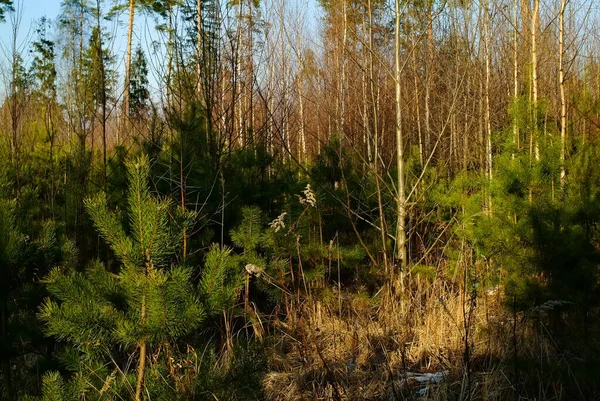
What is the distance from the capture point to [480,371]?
330 cm

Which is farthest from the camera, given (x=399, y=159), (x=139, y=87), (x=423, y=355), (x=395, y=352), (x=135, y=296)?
(x=139, y=87)

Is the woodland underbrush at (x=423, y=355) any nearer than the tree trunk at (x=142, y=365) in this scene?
No

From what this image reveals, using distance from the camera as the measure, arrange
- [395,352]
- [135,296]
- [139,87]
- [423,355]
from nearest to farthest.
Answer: [135,296]
[395,352]
[423,355]
[139,87]

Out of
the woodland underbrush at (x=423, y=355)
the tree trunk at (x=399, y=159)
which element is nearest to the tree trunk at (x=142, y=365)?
the woodland underbrush at (x=423, y=355)

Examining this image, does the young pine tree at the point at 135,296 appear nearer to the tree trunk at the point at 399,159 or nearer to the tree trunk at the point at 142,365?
the tree trunk at the point at 142,365

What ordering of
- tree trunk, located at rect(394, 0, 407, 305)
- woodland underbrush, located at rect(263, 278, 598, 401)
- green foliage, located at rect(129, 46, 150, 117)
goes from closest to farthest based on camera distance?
1. woodland underbrush, located at rect(263, 278, 598, 401)
2. tree trunk, located at rect(394, 0, 407, 305)
3. green foliage, located at rect(129, 46, 150, 117)

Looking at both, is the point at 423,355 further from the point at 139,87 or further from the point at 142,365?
the point at 139,87

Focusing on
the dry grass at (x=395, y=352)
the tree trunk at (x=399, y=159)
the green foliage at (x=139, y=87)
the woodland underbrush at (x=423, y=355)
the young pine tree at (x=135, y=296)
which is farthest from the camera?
the green foliage at (x=139, y=87)

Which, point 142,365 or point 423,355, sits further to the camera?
point 423,355

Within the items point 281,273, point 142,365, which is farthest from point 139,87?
point 142,365

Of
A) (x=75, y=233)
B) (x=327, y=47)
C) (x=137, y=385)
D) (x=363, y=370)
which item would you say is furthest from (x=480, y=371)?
(x=327, y=47)

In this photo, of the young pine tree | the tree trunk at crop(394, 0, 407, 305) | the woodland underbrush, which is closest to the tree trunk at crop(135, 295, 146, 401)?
the young pine tree

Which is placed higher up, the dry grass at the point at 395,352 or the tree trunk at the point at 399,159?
the tree trunk at the point at 399,159

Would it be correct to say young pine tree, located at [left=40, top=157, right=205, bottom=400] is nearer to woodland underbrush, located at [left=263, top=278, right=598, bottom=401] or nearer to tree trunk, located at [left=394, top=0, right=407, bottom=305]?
woodland underbrush, located at [left=263, top=278, right=598, bottom=401]
